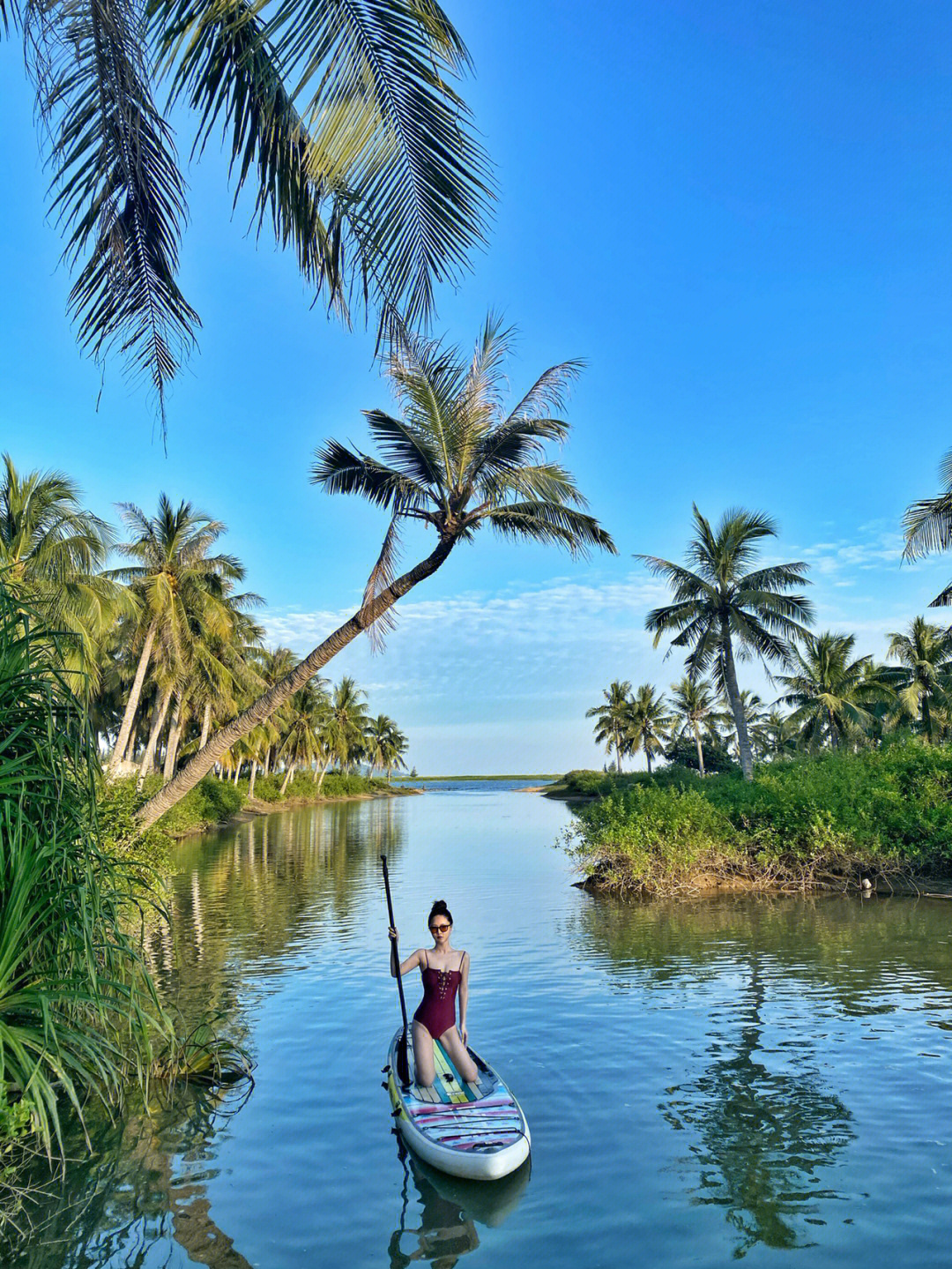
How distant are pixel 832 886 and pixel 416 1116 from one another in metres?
18.0

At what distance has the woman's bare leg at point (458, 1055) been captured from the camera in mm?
8219

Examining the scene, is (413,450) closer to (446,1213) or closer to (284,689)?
(284,689)

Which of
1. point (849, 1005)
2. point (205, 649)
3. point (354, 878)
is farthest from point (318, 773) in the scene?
point (849, 1005)

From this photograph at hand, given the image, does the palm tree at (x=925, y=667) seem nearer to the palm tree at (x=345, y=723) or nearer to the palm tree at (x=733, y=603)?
the palm tree at (x=733, y=603)

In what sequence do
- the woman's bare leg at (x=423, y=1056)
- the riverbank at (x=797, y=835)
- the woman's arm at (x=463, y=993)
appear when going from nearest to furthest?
the woman's bare leg at (x=423, y=1056) < the woman's arm at (x=463, y=993) < the riverbank at (x=797, y=835)

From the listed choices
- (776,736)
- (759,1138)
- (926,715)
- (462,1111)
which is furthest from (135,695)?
(776,736)

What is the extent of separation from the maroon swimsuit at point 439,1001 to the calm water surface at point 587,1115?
3.39 ft

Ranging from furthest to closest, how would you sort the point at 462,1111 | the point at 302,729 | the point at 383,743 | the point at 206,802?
1. the point at 383,743
2. the point at 302,729
3. the point at 206,802
4. the point at 462,1111

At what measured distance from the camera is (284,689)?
11.7 meters

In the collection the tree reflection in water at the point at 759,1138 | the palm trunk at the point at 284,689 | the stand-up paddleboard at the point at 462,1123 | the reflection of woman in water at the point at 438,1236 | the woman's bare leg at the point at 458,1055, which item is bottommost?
the tree reflection in water at the point at 759,1138

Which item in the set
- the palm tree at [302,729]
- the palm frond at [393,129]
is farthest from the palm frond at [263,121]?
the palm tree at [302,729]

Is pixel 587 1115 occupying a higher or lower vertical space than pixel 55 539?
lower

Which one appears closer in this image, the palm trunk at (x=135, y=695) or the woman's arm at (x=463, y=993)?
the woman's arm at (x=463, y=993)

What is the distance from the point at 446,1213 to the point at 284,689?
21.8 ft
